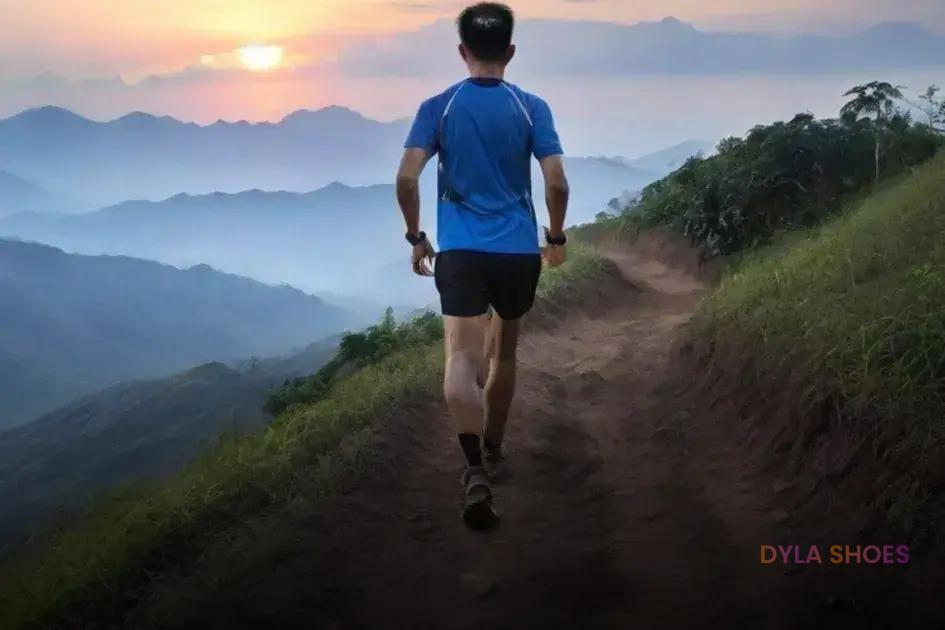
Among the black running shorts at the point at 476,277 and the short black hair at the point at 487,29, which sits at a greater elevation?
the short black hair at the point at 487,29

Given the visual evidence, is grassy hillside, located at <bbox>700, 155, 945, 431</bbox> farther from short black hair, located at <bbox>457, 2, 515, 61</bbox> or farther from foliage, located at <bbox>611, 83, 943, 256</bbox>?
foliage, located at <bbox>611, 83, 943, 256</bbox>

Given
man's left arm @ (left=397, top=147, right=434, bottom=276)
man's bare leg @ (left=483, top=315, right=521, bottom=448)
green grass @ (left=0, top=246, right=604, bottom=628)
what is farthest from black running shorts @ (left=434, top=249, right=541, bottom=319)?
green grass @ (left=0, top=246, right=604, bottom=628)

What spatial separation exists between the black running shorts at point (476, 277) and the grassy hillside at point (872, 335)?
5.40 feet

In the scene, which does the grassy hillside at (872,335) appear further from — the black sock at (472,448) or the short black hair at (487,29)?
Answer: the short black hair at (487,29)

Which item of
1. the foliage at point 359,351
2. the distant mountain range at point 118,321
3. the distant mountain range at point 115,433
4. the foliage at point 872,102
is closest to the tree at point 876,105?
the foliage at point 872,102

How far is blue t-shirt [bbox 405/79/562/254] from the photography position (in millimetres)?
3598

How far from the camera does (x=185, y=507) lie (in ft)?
13.7

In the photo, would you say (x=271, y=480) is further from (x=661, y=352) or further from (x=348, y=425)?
(x=661, y=352)

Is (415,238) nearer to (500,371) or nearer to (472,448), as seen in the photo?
(500,371)

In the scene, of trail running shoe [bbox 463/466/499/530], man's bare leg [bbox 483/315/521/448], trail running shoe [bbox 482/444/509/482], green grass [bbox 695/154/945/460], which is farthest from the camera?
trail running shoe [bbox 482/444/509/482]

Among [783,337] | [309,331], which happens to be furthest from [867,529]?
[309,331]

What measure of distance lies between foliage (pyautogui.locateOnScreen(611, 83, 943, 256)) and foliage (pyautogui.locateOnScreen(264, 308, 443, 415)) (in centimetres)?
465

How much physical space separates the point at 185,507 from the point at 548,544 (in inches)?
81.1

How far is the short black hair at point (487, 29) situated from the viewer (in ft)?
11.9
